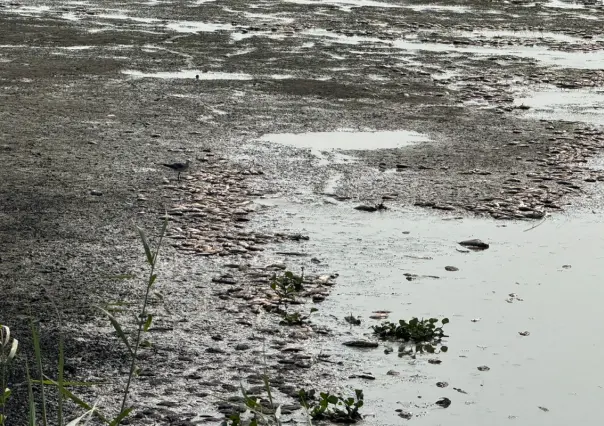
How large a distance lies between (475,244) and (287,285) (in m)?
1.76

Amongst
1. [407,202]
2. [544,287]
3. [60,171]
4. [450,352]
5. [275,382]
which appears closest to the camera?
[275,382]

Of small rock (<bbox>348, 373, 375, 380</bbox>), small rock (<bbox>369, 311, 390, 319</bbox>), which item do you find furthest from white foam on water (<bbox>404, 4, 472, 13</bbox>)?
small rock (<bbox>348, 373, 375, 380</bbox>)

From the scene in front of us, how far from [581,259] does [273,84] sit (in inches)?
310

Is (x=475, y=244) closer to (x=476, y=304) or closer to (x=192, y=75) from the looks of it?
(x=476, y=304)

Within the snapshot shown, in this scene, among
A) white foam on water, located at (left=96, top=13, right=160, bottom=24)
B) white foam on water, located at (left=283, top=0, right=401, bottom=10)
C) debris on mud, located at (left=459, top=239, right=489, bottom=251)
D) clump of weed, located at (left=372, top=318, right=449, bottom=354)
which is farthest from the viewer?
white foam on water, located at (left=283, top=0, right=401, bottom=10)

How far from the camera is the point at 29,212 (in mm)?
8312

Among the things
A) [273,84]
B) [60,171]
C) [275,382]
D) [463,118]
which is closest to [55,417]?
[275,382]

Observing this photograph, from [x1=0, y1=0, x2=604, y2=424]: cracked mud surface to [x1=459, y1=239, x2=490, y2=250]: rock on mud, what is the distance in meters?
0.82

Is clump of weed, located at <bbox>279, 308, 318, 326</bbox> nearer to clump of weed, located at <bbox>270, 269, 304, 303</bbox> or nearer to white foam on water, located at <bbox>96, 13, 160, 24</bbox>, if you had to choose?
clump of weed, located at <bbox>270, 269, 304, 303</bbox>

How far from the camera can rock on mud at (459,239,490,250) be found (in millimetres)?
7840

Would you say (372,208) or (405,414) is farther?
(372,208)

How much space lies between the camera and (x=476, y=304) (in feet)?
21.9

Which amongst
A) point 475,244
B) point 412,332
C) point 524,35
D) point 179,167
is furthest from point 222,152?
point 524,35

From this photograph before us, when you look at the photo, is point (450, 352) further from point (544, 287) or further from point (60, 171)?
point (60, 171)
